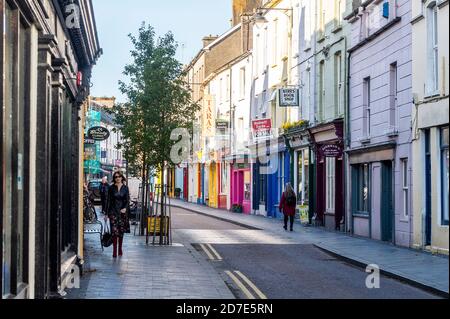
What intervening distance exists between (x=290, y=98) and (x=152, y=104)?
35.0 feet

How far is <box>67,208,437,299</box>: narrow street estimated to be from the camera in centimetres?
1221

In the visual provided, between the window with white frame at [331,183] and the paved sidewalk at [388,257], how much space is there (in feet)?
5.62

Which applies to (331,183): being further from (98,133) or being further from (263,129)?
(98,133)

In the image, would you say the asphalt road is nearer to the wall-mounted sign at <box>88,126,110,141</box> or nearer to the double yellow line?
the double yellow line

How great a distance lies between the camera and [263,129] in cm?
4069

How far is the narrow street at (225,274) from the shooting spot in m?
12.2

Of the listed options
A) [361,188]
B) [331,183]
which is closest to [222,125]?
[331,183]

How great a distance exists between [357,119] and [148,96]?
263 inches

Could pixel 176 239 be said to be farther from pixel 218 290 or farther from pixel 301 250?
pixel 218 290

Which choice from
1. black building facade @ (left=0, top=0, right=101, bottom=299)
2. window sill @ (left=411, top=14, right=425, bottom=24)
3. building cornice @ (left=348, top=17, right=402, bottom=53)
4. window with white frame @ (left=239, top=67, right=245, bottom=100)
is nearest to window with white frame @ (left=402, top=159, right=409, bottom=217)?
building cornice @ (left=348, top=17, right=402, bottom=53)

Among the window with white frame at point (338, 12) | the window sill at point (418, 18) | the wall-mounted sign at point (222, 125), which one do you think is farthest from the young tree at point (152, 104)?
the wall-mounted sign at point (222, 125)

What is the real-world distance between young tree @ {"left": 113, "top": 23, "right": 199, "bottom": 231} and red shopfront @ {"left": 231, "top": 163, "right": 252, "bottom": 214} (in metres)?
20.9

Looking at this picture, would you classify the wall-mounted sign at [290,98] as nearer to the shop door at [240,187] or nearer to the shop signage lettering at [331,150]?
the shop signage lettering at [331,150]

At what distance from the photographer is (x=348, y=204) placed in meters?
28.4
